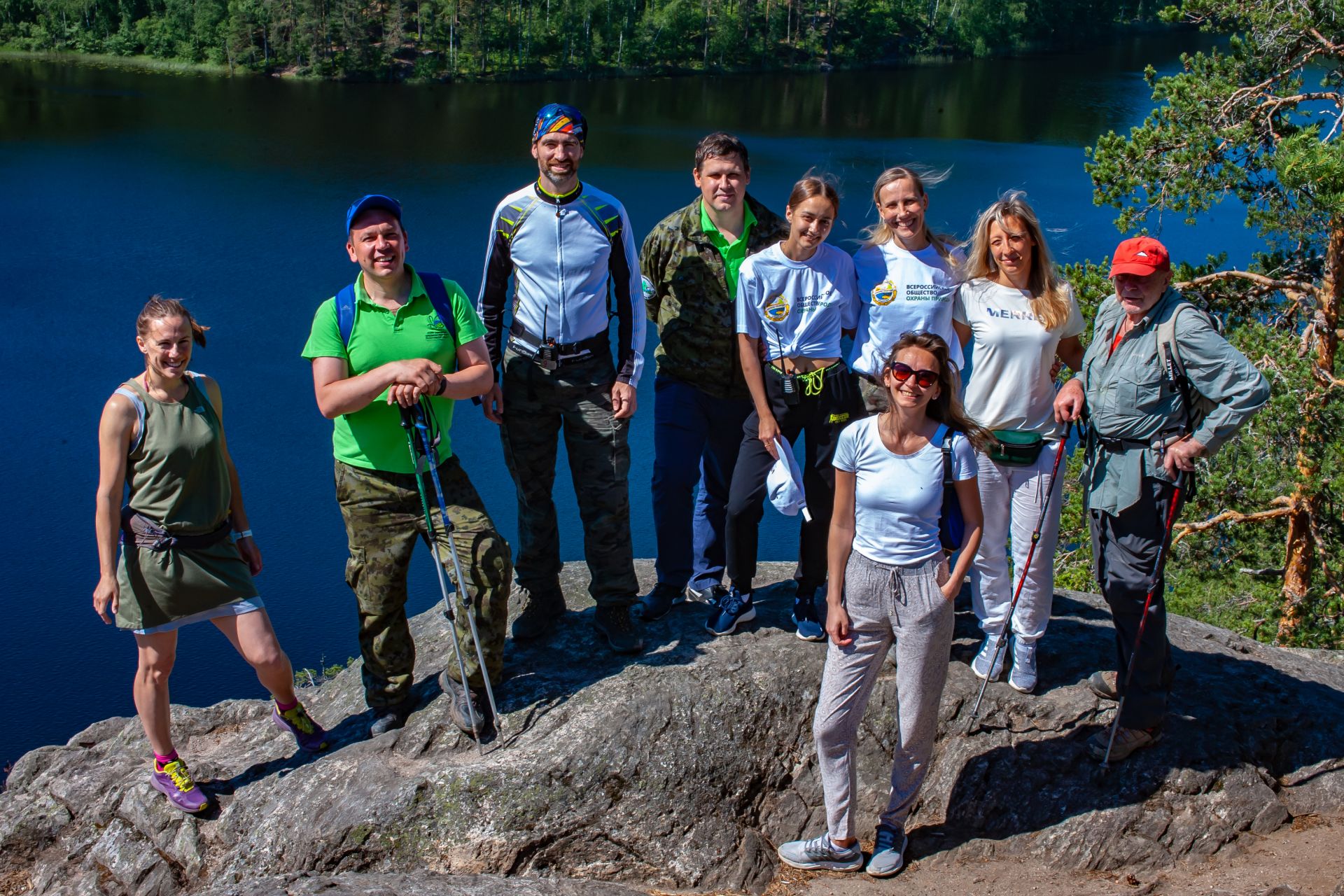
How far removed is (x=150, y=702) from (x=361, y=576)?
922 mm

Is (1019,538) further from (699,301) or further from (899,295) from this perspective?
(699,301)

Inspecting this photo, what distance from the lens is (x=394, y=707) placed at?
4652 mm

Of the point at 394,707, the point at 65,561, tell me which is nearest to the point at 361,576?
the point at 394,707

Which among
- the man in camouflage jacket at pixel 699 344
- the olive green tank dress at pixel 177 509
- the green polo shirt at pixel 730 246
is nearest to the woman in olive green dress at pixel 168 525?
the olive green tank dress at pixel 177 509

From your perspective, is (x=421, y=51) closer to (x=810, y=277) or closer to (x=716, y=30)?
(x=716, y=30)

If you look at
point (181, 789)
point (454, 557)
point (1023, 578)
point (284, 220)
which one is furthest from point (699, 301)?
point (284, 220)

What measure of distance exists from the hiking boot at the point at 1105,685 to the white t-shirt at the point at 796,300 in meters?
1.85

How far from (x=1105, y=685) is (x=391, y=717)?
9.98ft

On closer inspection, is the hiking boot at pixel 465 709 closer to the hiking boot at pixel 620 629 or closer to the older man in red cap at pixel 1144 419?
the hiking boot at pixel 620 629

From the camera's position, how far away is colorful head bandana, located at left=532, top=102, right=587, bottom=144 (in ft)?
14.7

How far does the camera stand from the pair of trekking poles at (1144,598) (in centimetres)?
416

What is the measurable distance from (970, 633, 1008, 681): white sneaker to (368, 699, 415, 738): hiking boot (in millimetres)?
2430

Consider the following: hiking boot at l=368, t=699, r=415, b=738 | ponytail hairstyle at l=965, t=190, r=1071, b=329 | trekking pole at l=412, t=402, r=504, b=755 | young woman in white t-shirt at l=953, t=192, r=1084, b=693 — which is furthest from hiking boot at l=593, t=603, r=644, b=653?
ponytail hairstyle at l=965, t=190, r=1071, b=329

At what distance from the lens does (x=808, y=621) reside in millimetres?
5027
